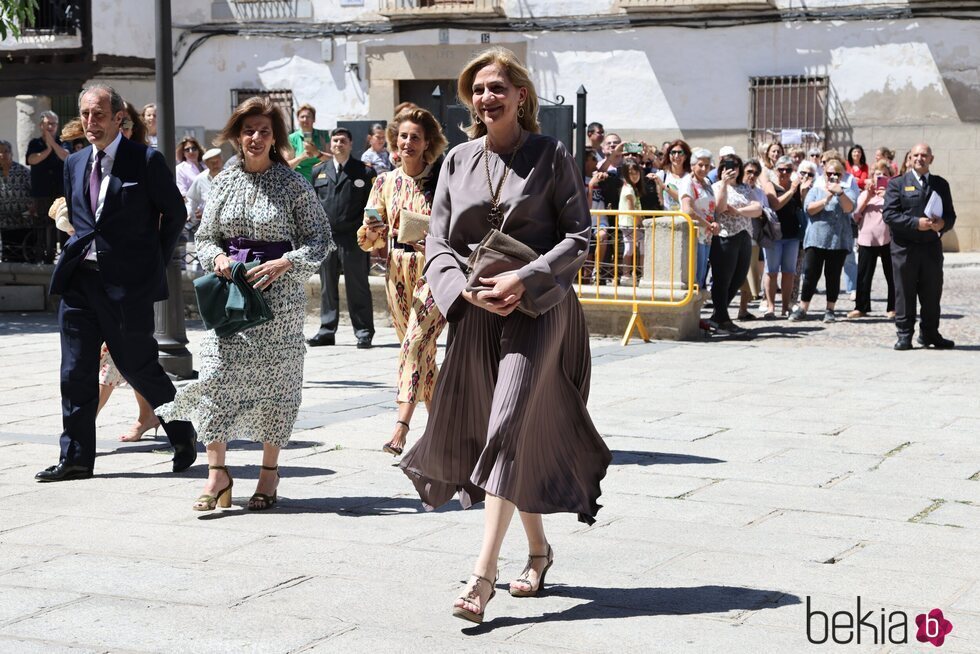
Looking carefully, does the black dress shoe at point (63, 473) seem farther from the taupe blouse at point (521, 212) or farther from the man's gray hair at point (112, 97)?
the taupe blouse at point (521, 212)

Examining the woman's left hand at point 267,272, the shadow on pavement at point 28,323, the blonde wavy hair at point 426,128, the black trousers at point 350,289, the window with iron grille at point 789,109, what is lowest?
the shadow on pavement at point 28,323

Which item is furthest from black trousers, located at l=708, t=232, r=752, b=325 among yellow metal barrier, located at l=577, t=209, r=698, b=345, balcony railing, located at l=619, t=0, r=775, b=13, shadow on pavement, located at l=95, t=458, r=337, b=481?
balcony railing, located at l=619, t=0, r=775, b=13

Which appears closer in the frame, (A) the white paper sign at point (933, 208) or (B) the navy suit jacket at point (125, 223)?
(B) the navy suit jacket at point (125, 223)

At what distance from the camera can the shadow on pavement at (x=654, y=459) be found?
7.75 meters

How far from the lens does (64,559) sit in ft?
18.7

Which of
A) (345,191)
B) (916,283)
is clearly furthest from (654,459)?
(345,191)

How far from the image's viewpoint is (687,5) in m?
24.1

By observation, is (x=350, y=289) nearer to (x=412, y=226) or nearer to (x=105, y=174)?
(x=412, y=226)

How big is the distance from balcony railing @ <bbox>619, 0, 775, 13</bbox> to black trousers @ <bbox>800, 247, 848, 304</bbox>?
9.46 m

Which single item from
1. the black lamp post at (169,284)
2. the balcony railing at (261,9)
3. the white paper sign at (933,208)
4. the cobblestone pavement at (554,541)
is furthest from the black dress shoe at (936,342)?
the balcony railing at (261,9)

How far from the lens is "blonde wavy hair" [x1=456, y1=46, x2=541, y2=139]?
5.20 metres

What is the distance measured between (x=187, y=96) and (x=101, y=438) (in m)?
20.3

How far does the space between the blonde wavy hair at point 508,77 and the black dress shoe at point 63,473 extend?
3035mm

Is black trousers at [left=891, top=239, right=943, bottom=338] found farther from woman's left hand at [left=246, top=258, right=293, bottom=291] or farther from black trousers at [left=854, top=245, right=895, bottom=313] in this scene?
woman's left hand at [left=246, top=258, right=293, bottom=291]
